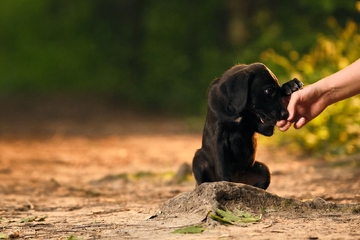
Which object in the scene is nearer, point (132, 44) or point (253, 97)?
point (253, 97)

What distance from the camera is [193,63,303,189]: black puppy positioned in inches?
163

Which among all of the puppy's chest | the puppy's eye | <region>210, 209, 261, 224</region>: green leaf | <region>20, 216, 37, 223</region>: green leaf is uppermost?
the puppy's eye

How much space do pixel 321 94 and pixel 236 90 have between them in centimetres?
51

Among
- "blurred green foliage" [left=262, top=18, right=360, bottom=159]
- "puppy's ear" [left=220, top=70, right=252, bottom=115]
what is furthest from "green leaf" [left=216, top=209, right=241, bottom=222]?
"blurred green foliage" [left=262, top=18, right=360, bottom=159]

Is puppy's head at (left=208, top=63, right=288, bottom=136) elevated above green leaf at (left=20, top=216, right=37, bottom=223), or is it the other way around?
puppy's head at (left=208, top=63, right=288, bottom=136)

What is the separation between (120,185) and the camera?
6.37m

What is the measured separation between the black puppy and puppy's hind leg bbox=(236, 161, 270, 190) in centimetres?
7

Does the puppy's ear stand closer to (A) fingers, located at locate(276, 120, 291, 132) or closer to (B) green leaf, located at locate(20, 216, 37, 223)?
(A) fingers, located at locate(276, 120, 291, 132)

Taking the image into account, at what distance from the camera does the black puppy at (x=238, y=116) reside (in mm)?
4148

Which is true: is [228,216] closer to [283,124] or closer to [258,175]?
[283,124]

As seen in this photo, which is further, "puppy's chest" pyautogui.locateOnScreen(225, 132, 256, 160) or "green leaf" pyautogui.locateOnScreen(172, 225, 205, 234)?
"puppy's chest" pyautogui.locateOnScreen(225, 132, 256, 160)

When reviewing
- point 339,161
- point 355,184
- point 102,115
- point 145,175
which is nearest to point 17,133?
point 102,115

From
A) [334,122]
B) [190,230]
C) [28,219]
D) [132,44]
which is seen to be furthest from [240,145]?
[132,44]

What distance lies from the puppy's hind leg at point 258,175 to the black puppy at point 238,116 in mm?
72
